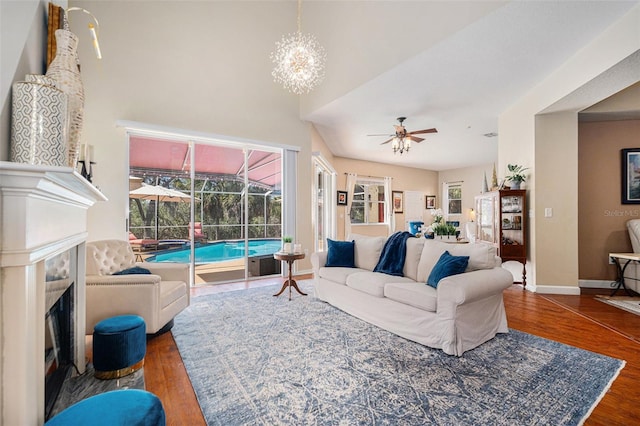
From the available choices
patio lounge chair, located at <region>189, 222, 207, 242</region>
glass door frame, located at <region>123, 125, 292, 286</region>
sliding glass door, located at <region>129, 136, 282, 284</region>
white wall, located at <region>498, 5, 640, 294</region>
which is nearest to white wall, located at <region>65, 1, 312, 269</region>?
glass door frame, located at <region>123, 125, 292, 286</region>

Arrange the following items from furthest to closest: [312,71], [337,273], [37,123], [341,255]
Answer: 1. [312,71]
2. [341,255]
3. [337,273]
4. [37,123]

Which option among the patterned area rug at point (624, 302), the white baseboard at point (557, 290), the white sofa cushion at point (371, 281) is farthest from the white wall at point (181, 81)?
the patterned area rug at point (624, 302)

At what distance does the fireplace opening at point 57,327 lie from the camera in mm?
1427

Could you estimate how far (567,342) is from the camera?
2639 mm

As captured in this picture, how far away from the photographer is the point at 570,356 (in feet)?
7.73

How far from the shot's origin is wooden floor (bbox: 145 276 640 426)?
175 cm

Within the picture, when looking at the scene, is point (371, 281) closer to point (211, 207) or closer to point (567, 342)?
point (567, 342)

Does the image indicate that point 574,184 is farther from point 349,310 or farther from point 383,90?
point 349,310

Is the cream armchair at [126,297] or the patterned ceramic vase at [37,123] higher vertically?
the patterned ceramic vase at [37,123]

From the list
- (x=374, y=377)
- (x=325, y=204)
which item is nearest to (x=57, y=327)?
(x=374, y=377)

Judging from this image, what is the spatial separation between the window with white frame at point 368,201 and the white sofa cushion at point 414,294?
19.1 feet

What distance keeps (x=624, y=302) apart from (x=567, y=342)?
2201 millimetres

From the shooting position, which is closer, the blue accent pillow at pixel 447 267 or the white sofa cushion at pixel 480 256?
the blue accent pillow at pixel 447 267

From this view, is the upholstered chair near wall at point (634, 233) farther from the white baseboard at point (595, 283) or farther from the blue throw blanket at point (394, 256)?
the blue throw blanket at point (394, 256)
